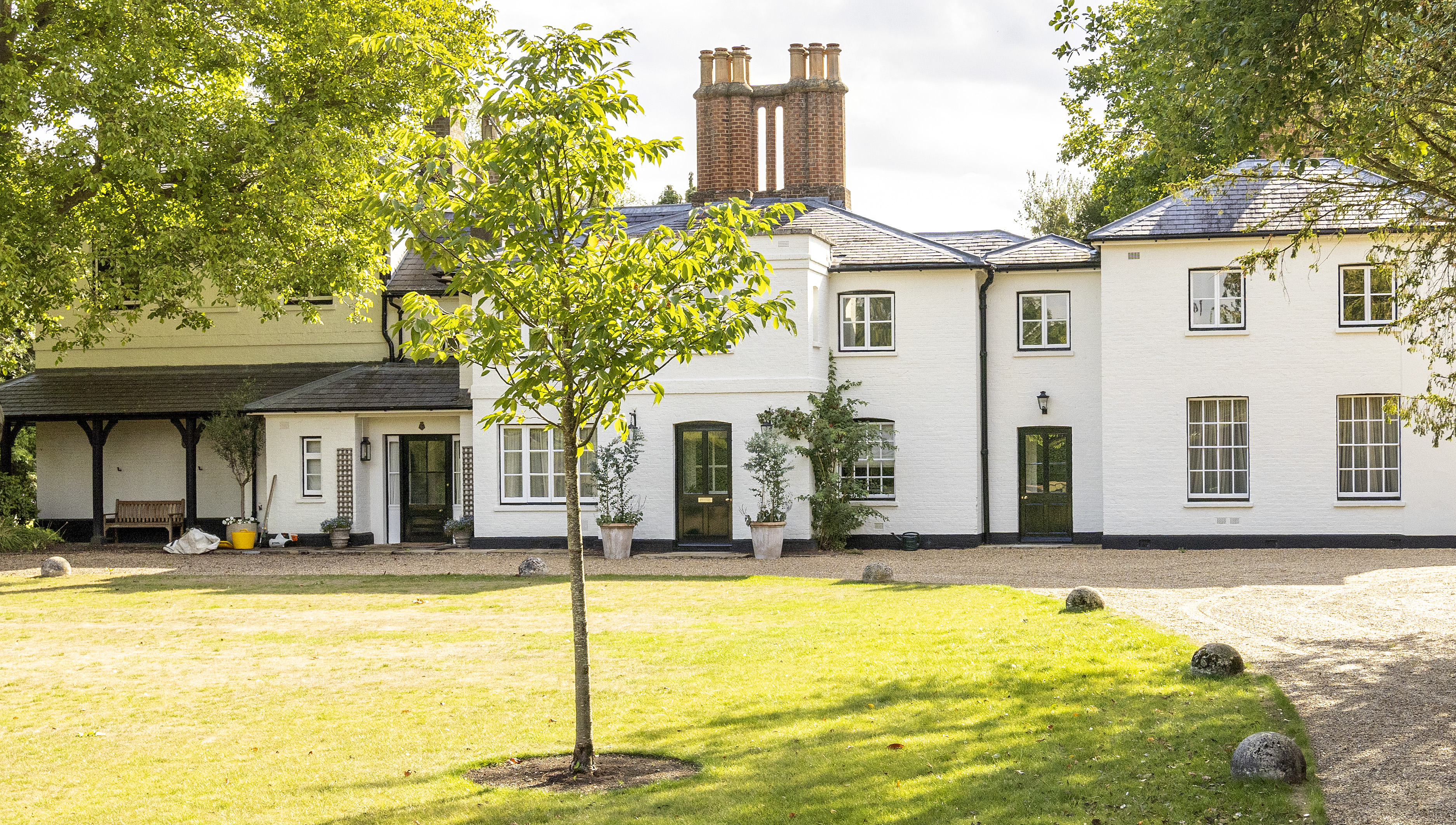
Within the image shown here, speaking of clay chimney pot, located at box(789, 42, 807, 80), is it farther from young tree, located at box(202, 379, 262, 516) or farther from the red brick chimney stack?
young tree, located at box(202, 379, 262, 516)

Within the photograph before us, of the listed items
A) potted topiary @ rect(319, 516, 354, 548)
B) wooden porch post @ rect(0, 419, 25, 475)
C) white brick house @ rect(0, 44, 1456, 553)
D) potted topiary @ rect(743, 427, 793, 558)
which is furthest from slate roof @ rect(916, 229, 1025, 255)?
wooden porch post @ rect(0, 419, 25, 475)

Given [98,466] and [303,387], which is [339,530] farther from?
[98,466]

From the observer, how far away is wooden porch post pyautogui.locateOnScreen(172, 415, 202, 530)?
25.5m

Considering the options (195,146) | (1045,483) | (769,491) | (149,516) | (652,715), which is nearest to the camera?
(652,715)

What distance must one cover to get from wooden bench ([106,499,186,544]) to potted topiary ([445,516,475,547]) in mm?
6785

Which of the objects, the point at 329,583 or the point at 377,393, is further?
the point at 377,393

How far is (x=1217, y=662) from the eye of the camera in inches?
365

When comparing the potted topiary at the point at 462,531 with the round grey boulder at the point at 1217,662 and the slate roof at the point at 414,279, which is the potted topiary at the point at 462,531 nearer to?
the slate roof at the point at 414,279

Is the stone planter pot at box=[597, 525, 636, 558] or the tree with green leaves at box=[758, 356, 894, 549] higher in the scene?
the tree with green leaves at box=[758, 356, 894, 549]

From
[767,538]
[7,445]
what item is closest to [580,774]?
[767,538]

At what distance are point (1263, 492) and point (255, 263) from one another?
17393 millimetres

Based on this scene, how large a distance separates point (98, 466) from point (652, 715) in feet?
69.5

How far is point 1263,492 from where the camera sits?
21031mm

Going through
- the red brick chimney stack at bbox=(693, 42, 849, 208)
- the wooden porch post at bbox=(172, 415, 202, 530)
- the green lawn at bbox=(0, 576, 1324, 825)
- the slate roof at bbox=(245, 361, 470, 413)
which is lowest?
the green lawn at bbox=(0, 576, 1324, 825)
